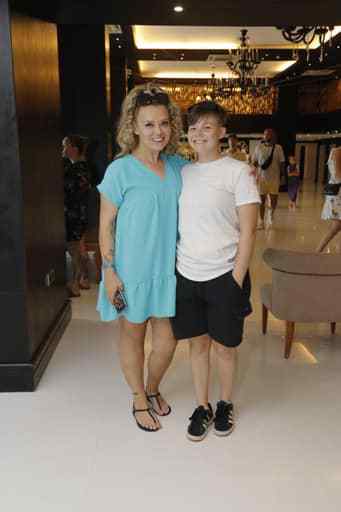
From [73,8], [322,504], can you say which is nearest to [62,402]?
[322,504]

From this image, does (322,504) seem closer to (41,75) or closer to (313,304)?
(313,304)

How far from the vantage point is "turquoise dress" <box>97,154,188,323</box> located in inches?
86.4

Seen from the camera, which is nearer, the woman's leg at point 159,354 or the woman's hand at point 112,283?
the woman's hand at point 112,283

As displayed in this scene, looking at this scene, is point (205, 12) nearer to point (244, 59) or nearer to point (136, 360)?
point (136, 360)

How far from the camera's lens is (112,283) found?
228cm

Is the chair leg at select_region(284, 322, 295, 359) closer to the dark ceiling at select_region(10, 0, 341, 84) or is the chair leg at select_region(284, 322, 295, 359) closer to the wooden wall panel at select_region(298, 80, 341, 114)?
the dark ceiling at select_region(10, 0, 341, 84)

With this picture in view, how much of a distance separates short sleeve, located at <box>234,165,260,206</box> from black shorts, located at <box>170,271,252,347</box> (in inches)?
14.2

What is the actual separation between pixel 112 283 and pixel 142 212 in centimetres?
38

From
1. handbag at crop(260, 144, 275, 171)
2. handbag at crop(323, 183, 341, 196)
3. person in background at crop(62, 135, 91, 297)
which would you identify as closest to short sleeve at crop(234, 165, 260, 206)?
person in background at crop(62, 135, 91, 297)

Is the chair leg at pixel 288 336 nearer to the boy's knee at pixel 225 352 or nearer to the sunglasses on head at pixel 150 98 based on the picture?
the boy's knee at pixel 225 352

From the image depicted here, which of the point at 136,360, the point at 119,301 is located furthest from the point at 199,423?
the point at 119,301

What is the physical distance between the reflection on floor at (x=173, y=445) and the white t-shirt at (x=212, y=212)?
2.95 ft

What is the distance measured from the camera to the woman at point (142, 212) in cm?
219

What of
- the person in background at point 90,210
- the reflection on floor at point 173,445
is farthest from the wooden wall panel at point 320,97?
the reflection on floor at point 173,445
